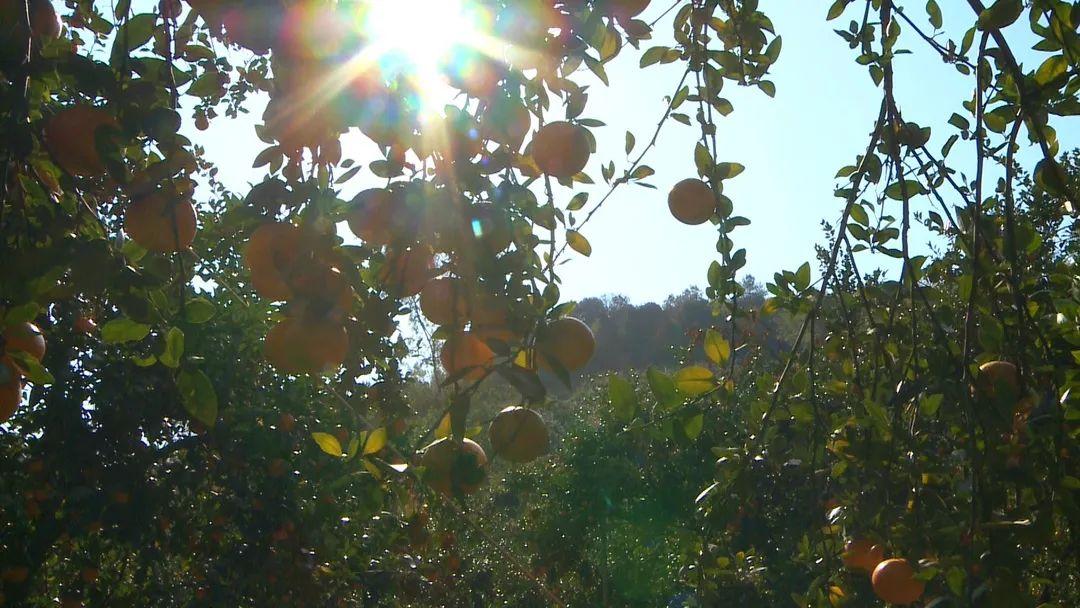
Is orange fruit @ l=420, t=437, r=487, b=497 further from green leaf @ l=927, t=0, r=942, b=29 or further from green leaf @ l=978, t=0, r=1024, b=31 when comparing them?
green leaf @ l=927, t=0, r=942, b=29

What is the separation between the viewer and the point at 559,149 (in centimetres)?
132

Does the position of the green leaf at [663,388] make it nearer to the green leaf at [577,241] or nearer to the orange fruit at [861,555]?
the green leaf at [577,241]

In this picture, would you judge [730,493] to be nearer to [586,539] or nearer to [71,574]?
[71,574]

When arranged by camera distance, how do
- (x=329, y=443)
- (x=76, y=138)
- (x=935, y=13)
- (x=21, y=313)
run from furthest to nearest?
(x=935, y=13), (x=329, y=443), (x=76, y=138), (x=21, y=313)

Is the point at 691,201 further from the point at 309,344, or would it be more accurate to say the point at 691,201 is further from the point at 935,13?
the point at 309,344

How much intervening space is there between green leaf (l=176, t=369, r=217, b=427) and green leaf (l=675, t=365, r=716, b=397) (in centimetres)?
87

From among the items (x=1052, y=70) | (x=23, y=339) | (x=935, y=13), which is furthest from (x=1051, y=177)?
(x=23, y=339)

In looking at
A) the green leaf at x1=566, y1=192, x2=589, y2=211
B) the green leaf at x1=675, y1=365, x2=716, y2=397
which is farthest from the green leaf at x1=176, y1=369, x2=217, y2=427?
the green leaf at x1=675, y1=365, x2=716, y2=397

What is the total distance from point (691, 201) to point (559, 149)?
541mm

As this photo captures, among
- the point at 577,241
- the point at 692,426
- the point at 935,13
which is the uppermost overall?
the point at 935,13

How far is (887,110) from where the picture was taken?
6.09 feet

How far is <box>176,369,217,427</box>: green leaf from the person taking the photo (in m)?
1.10

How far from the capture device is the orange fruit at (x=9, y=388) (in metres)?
1.07

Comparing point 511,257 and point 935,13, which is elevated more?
point 935,13
